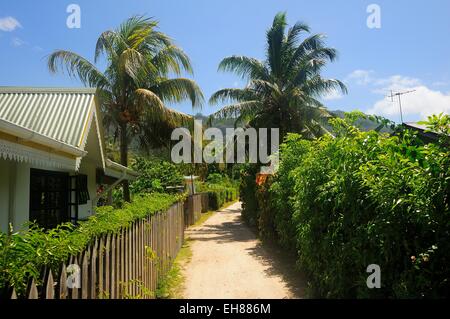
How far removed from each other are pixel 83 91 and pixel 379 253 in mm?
7480

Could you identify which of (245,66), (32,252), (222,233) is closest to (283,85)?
(245,66)

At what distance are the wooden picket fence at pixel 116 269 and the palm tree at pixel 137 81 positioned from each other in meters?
9.62

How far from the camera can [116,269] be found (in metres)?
4.14

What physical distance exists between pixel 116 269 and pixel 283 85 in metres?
15.7

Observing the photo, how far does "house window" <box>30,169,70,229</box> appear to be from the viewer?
25.9 ft

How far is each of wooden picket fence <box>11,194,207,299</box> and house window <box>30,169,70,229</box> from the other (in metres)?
2.81

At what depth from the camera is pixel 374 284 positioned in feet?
11.4

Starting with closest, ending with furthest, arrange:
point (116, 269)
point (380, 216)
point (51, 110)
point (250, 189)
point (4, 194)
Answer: point (380, 216)
point (116, 269)
point (4, 194)
point (51, 110)
point (250, 189)

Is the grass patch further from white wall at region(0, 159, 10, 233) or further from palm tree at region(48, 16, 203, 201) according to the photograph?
palm tree at region(48, 16, 203, 201)

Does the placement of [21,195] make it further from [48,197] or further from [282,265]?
[282,265]

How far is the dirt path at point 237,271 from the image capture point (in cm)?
671

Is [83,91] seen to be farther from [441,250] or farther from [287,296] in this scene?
[441,250]

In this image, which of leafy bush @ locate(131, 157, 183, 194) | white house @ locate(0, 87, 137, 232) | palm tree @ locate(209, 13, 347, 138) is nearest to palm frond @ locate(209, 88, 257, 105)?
palm tree @ locate(209, 13, 347, 138)

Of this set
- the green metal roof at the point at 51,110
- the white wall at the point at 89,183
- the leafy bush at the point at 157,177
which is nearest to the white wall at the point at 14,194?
the green metal roof at the point at 51,110
